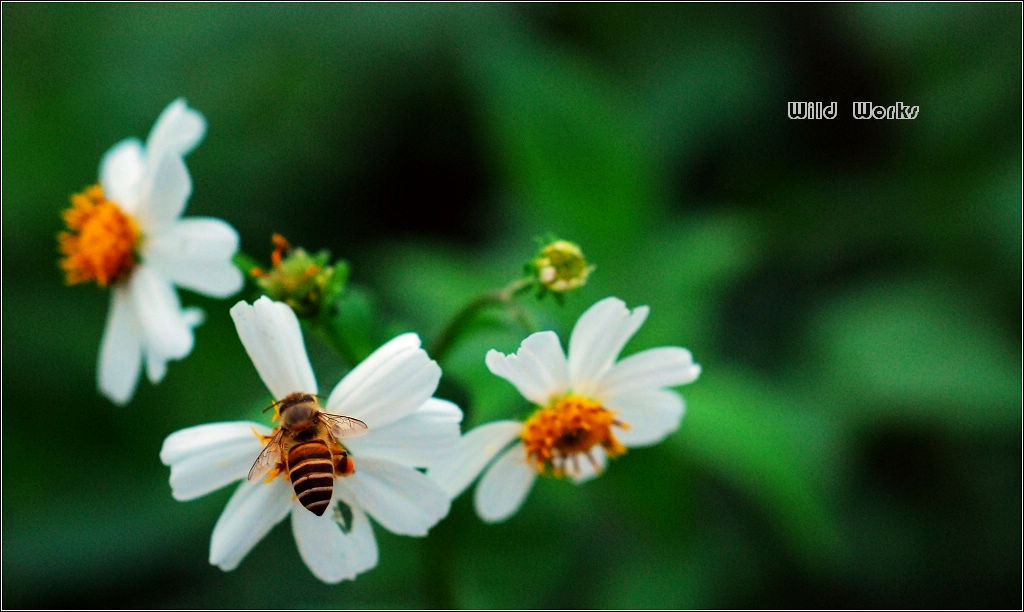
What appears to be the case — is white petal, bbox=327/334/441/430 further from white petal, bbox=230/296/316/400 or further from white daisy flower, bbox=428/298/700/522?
white daisy flower, bbox=428/298/700/522

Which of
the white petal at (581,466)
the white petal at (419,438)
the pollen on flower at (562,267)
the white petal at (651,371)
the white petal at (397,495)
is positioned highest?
the pollen on flower at (562,267)

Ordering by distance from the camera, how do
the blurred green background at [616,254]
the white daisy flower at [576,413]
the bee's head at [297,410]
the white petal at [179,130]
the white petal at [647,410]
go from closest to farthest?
the bee's head at [297,410], the white daisy flower at [576,413], the white petal at [647,410], the white petal at [179,130], the blurred green background at [616,254]

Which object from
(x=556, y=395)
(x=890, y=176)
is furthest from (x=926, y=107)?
(x=556, y=395)

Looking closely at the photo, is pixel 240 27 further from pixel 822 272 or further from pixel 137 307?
pixel 822 272

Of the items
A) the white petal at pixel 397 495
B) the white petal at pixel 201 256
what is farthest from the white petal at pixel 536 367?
the white petal at pixel 201 256

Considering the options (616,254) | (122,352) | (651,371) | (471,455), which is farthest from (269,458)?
(616,254)

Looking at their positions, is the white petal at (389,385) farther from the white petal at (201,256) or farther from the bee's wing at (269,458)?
the white petal at (201,256)

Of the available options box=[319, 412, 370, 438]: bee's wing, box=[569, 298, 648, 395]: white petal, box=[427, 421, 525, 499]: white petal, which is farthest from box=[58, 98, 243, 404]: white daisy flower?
box=[569, 298, 648, 395]: white petal
